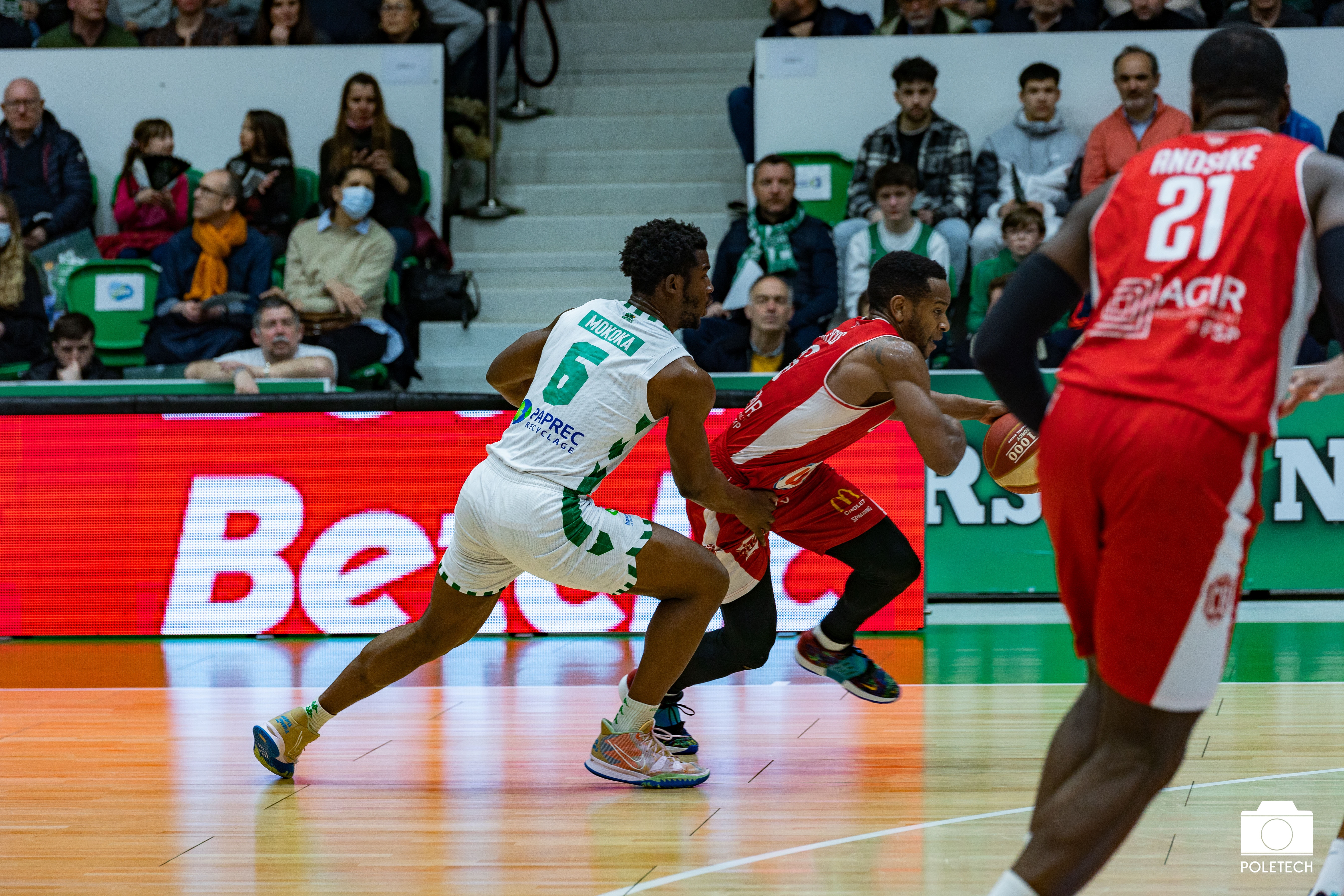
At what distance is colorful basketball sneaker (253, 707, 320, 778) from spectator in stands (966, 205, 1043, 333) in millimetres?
5517

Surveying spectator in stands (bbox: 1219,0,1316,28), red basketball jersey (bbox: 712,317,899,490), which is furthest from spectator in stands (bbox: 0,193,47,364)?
spectator in stands (bbox: 1219,0,1316,28)

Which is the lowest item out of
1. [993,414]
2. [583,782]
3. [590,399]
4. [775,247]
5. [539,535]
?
[583,782]

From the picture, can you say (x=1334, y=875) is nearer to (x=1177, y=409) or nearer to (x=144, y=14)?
(x=1177, y=409)

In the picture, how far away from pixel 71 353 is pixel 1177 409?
825 centimetres

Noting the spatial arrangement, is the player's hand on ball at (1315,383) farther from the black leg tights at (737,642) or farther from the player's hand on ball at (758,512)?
the black leg tights at (737,642)

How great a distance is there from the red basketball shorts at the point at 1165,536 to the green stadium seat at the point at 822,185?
7887 millimetres

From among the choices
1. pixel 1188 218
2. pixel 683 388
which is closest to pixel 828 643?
pixel 683 388

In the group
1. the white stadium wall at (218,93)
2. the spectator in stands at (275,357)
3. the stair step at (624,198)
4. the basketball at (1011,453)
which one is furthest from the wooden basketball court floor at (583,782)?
the stair step at (624,198)

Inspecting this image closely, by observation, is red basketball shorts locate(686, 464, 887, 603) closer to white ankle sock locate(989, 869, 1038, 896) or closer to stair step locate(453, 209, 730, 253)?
white ankle sock locate(989, 869, 1038, 896)

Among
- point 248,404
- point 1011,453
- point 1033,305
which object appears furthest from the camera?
point 248,404

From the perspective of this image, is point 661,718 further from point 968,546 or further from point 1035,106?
point 1035,106

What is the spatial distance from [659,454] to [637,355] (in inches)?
131

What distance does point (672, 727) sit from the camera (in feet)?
16.1

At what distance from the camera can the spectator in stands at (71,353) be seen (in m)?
9.12
